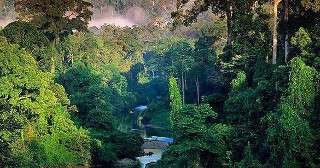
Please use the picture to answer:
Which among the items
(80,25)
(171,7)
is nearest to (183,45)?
(80,25)

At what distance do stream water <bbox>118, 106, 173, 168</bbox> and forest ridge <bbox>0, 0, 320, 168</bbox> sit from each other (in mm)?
946

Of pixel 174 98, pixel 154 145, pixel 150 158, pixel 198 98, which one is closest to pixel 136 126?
pixel 198 98

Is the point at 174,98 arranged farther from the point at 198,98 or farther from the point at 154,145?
the point at 198,98

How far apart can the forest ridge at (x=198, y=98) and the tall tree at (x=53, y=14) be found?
0.33 feet

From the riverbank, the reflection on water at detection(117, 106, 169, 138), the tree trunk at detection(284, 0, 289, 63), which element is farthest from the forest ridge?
the riverbank

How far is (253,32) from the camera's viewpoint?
29.9 meters

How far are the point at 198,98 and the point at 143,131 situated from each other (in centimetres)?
785

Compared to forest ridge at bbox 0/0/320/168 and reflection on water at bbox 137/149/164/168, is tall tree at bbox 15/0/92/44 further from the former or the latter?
reflection on water at bbox 137/149/164/168

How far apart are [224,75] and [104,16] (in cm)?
12964

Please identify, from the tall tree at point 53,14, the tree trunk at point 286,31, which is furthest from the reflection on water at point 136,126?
the tree trunk at point 286,31

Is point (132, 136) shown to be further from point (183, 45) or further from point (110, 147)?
point (183, 45)

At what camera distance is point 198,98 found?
2210 inches

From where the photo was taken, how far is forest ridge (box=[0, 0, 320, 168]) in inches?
782

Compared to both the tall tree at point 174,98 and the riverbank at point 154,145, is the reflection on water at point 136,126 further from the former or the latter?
the tall tree at point 174,98
